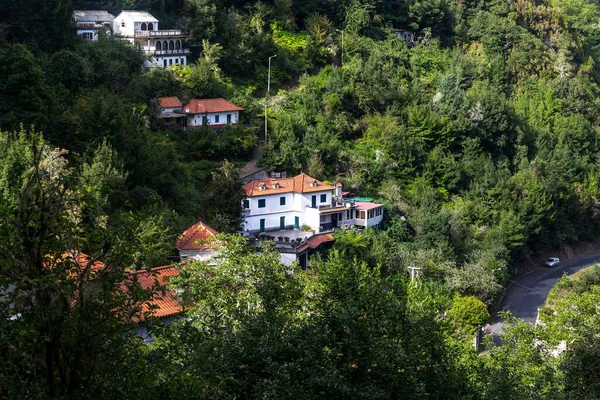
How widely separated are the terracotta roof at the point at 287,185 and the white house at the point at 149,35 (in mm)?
9367

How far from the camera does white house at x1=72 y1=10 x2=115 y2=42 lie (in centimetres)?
3681

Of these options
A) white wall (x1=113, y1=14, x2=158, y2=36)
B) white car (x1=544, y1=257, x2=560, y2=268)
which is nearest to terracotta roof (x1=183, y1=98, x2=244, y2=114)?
white wall (x1=113, y1=14, x2=158, y2=36)

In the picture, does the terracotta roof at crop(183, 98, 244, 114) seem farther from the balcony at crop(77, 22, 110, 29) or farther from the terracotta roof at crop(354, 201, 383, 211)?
the terracotta roof at crop(354, 201, 383, 211)

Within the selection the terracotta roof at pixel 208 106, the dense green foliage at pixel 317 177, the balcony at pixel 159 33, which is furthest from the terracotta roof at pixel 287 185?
the balcony at pixel 159 33

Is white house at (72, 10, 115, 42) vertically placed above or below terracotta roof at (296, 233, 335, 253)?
above

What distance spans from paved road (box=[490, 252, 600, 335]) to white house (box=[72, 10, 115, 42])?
73.5 ft

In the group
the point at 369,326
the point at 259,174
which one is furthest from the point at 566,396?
the point at 259,174

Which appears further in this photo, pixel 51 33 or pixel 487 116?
pixel 487 116

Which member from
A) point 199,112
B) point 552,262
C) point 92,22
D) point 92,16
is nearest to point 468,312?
point 552,262

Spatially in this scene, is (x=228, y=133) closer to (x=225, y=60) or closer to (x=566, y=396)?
(x=225, y=60)

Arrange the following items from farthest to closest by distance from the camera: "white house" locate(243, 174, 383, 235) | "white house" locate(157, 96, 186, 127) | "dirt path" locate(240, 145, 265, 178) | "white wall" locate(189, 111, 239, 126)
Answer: "white wall" locate(189, 111, 239, 126) < "white house" locate(157, 96, 186, 127) < "dirt path" locate(240, 145, 265, 178) < "white house" locate(243, 174, 383, 235)

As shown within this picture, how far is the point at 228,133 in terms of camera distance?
115 feet

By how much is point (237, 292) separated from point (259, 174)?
2059 centimetres

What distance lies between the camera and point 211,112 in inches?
1393
